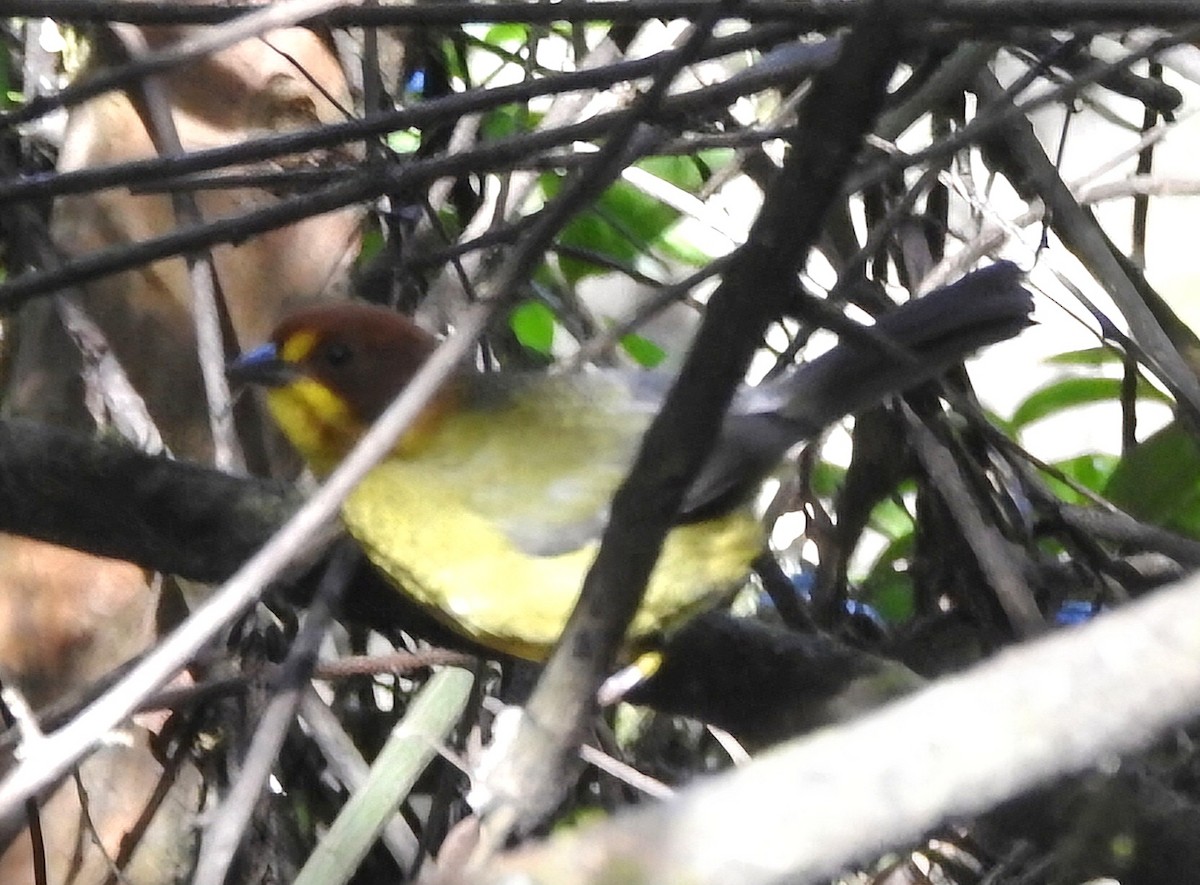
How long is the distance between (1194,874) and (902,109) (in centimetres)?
115

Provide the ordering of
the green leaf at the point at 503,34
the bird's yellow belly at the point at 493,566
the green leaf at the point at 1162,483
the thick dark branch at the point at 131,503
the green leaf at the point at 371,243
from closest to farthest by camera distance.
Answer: the thick dark branch at the point at 131,503, the bird's yellow belly at the point at 493,566, the green leaf at the point at 1162,483, the green leaf at the point at 371,243, the green leaf at the point at 503,34

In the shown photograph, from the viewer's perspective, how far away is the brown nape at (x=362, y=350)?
1742 millimetres

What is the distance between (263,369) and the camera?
1.79 m

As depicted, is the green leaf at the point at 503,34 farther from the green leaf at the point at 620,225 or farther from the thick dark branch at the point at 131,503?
the thick dark branch at the point at 131,503

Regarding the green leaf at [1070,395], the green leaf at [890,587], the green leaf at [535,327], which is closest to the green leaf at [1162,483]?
the green leaf at [1070,395]

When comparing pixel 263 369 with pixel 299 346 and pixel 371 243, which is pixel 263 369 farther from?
pixel 371 243

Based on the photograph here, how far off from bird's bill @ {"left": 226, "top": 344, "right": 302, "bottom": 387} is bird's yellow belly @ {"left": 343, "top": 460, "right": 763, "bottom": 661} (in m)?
0.19

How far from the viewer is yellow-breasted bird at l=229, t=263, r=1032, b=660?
162 cm

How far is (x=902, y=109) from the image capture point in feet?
6.92

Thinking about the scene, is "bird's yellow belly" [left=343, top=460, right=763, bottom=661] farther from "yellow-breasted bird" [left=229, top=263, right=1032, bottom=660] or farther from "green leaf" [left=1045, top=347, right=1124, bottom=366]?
"green leaf" [left=1045, top=347, right=1124, bottom=366]

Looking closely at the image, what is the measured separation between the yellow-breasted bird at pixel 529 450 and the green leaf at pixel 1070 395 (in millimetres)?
818

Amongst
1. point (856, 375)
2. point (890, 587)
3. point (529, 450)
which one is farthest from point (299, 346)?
point (890, 587)

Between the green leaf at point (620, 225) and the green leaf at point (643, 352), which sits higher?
the green leaf at point (620, 225)

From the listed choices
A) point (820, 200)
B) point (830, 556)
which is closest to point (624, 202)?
point (830, 556)
